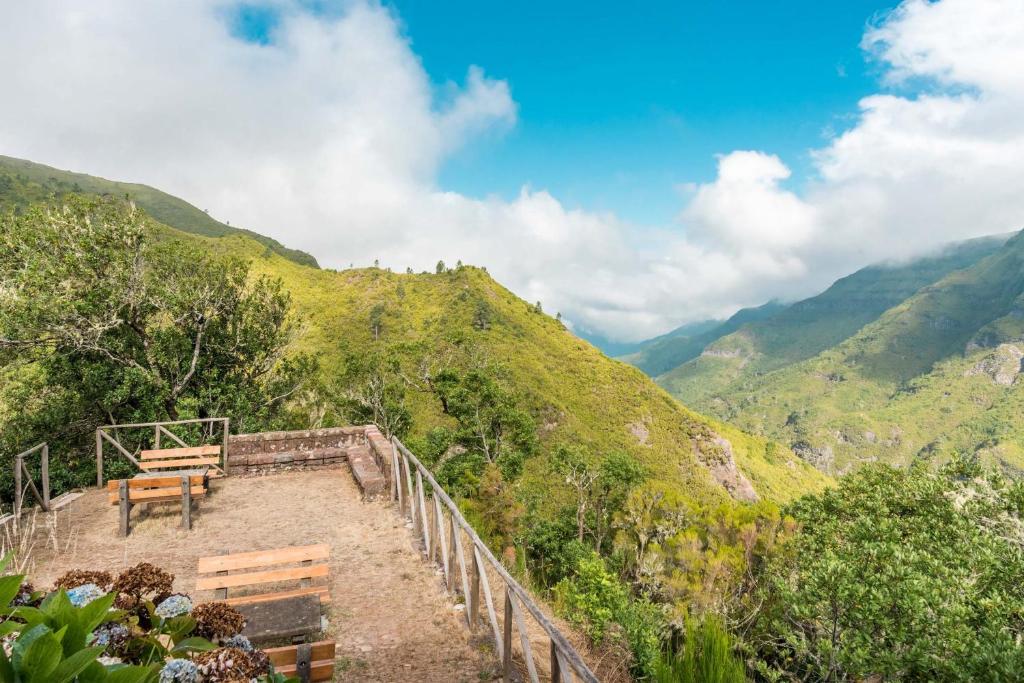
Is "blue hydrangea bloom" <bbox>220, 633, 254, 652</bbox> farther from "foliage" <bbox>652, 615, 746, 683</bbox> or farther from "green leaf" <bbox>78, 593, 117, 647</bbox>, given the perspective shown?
Answer: "foliage" <bbox>652, 615, 746, 683</bbox>

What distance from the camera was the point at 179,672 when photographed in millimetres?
1918

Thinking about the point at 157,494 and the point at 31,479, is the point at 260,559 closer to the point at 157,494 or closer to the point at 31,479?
the point at 157,494

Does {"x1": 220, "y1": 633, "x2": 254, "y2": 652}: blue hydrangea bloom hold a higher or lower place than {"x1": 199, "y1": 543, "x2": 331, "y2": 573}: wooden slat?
higher

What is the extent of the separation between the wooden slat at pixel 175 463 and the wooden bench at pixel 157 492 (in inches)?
36.2

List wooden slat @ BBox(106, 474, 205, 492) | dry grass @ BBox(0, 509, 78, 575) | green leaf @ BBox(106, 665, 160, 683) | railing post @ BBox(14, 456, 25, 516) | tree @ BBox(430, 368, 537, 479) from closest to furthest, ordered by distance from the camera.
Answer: green leaf @ BBox(106, 665, 160, 683) → dry grass @ BBox(0, 509, 78, 575) → railing post @ BBox(14, 456, 25, 516) → wooden slat @ BBox(106, 474, 205, 492) → tree @ BBox(430, 368, 537, 479)

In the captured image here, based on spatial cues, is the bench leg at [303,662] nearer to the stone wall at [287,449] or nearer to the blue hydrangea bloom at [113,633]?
the blue hydrangea bloom at [113,633]

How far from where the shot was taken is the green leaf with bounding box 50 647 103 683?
4.39ft

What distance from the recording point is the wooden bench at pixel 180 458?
10031 millimetres

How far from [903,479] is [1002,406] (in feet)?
710

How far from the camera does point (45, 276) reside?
555 inches

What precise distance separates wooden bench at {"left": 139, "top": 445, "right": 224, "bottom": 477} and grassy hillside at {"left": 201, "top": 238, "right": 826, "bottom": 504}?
4071cm

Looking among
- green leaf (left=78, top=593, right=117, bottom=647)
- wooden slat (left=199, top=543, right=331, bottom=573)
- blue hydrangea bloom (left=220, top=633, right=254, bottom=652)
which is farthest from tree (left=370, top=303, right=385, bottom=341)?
green leaf (left=78, top=593, right=117, bottom=647)

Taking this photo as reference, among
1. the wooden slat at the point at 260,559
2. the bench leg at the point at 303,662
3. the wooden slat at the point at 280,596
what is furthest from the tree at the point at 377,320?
the bench leg at the point at 303,662

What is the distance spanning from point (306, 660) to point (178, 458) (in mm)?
7978
